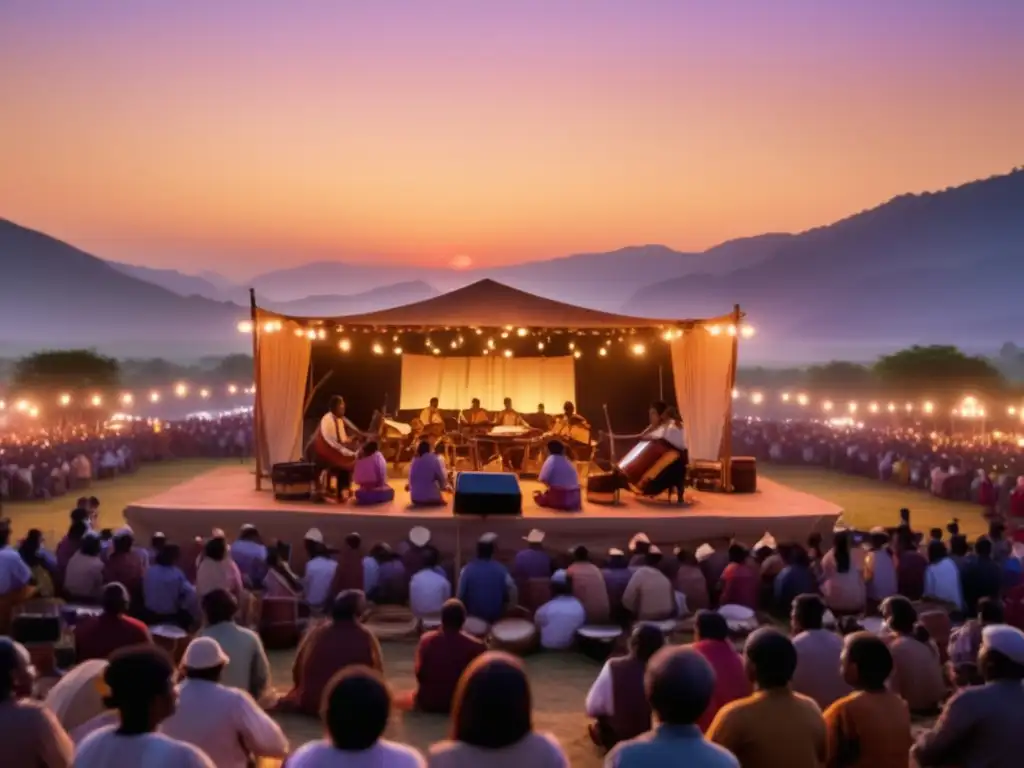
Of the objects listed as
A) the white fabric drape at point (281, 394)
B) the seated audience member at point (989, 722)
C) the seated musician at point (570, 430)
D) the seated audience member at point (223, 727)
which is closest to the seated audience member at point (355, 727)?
the seated audience member at point (223, 727)

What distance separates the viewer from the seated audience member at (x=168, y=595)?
7.97 m

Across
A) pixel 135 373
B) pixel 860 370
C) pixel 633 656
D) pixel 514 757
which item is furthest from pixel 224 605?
pixel 135 373

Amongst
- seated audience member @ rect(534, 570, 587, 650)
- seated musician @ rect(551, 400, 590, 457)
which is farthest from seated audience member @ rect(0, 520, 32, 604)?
seated musician @ rect(551, 400, 590, 457)

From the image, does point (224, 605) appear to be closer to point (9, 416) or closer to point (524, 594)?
point (524, 594)

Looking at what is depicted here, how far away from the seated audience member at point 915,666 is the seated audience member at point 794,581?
2.29m

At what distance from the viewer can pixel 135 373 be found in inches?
4149

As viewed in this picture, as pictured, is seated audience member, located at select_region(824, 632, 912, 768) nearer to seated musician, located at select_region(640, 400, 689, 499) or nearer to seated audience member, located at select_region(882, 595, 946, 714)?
seated audience member, located at select_region(882, 595, 946, 714)

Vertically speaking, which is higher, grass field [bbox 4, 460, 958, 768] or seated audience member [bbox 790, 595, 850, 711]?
seated audience member [bbox 790, 595, 850, 711]

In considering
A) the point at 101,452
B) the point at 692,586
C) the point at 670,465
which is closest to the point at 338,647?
the point at 692,586

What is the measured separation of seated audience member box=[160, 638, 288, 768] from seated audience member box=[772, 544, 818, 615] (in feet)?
20.9

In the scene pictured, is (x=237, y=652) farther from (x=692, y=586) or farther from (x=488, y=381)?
(x=488, y=381)

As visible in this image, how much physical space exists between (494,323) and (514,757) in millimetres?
12776

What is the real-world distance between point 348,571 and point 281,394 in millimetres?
6632

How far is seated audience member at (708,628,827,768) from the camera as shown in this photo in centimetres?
354
